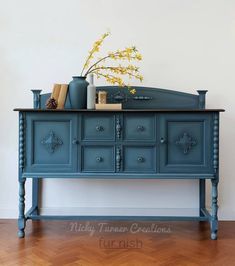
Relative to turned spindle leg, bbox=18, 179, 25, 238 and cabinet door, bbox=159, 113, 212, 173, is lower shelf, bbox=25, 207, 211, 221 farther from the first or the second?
cabinet door, bbox=159, 113, 212, 173

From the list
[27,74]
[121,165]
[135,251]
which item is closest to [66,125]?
[121,165]

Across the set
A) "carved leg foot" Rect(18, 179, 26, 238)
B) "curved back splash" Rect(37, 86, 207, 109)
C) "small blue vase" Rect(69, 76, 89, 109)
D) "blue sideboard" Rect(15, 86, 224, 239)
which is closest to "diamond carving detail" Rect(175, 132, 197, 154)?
"blue sideboard" Rect(15, 86, 224, 239)

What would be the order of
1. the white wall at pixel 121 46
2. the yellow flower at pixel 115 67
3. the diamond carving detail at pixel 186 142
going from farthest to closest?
1. the white wall at pixel 121 46
2. the yellow flower at pixel 115 67
3. the diamond carving detail at pixel 186 142

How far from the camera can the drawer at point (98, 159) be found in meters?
2.21

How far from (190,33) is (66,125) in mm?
1356

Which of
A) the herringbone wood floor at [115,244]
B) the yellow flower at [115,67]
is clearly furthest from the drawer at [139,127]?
the herringbone wood floor at [115,244]

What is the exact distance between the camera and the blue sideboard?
7.21 feet

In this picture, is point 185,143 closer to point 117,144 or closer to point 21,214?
point 117,144

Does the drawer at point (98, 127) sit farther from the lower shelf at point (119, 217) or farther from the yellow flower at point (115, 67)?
the lower shelf at point (119, 217)

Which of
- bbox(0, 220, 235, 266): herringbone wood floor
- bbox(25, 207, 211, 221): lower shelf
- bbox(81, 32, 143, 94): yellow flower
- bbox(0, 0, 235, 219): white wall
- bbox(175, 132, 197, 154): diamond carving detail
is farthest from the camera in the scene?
bbox(0, 0, 235, 219): white wall

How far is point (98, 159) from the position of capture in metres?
2.21

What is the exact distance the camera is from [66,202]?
8.89ft

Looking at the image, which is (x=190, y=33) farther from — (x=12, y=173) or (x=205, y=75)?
(x=12, y=173)

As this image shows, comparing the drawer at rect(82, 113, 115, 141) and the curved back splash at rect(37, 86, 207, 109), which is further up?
the curved back splash at rect(37, 86, 207, 109)
